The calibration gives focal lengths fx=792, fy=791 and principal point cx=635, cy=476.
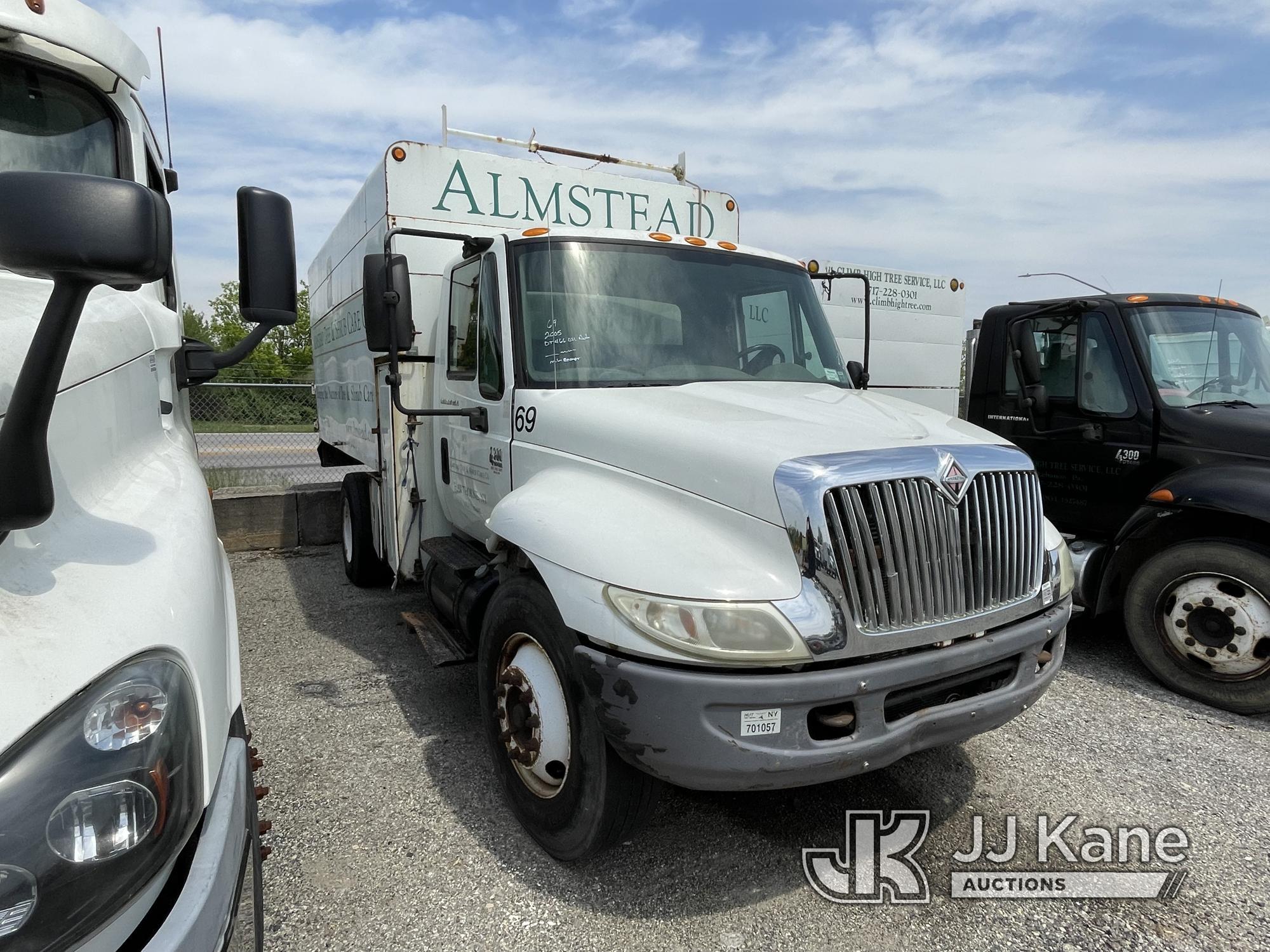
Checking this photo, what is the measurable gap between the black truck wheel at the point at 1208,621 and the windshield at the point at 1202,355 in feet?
3.51

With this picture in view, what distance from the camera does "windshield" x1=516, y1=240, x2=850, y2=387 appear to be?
3475mm

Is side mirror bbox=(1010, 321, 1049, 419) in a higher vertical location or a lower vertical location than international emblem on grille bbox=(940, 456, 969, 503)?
higher

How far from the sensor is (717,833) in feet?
10.2

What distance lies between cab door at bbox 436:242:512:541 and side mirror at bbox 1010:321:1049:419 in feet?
11.8

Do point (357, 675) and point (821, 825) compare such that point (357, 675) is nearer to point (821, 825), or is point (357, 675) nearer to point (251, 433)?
point (821, 825)

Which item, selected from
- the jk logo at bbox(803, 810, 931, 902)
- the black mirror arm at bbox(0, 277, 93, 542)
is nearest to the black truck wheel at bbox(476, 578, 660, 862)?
the jk logo at bbox(803, 810, 931, 902)

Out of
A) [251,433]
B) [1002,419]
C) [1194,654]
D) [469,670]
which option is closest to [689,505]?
[469,670]

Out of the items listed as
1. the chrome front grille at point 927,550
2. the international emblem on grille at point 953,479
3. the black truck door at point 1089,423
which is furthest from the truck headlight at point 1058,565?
the black truck door at point 1089,423

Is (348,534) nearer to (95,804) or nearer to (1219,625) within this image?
(95,804)

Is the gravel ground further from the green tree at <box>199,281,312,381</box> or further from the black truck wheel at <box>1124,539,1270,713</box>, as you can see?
the green tree at <box>199,281,312,381</box>

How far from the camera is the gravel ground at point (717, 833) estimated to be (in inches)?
101

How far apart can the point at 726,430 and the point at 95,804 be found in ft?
6.67

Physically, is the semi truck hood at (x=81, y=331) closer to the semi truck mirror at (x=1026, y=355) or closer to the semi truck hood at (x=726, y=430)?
the semi truck hood at (x=726, y=430)

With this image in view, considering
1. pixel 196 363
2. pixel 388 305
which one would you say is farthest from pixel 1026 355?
pixel 196 363
